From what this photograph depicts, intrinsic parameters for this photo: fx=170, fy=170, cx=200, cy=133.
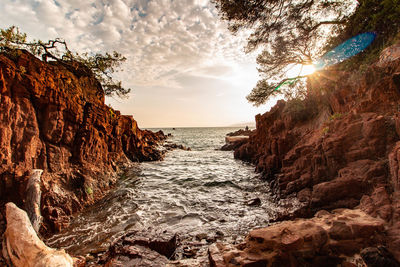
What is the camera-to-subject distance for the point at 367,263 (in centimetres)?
289

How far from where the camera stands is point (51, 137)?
24.9 feet

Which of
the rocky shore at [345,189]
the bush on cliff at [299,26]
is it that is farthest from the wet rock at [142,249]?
the bush on cliff at [299,26]

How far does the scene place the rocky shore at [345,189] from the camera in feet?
10.3

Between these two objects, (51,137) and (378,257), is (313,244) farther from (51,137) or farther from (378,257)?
(51,137)

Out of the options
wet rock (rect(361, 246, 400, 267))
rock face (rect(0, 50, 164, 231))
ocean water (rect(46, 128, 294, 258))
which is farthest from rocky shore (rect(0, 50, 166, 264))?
wet rock (rect(361, 246, 400, 267))

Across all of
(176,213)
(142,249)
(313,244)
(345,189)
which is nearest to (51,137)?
(176,213)

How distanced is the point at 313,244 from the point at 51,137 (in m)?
9.99

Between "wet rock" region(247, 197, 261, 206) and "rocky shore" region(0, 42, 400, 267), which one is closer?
"rocky shore" region(0, 42, 400, 267)

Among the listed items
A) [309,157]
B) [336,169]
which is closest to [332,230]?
[336,169]

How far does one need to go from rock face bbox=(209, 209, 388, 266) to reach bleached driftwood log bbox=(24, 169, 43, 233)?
19.6 ft

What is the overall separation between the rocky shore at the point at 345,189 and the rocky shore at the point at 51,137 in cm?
669

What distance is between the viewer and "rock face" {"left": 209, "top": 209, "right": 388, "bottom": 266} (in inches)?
123

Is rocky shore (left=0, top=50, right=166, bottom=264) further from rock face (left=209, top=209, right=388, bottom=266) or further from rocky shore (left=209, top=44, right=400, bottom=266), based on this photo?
rocky shore (left=209, top=44, right=400, bottom=266)

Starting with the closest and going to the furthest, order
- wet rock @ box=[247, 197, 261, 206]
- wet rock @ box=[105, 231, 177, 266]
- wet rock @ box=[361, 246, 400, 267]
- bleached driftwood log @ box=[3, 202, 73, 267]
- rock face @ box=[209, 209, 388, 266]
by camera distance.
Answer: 1. wet rock @ box=[361, 246, 400, 267]
2. rock face @ box=[209, 209, 388, 266]
3. bleached driftwood log @ box=[3, 202, 73, 267]
4. wet rock @ box=[105, 231, 177, 266]
5. wet rock @ box=[247, 197, 261, 206]
